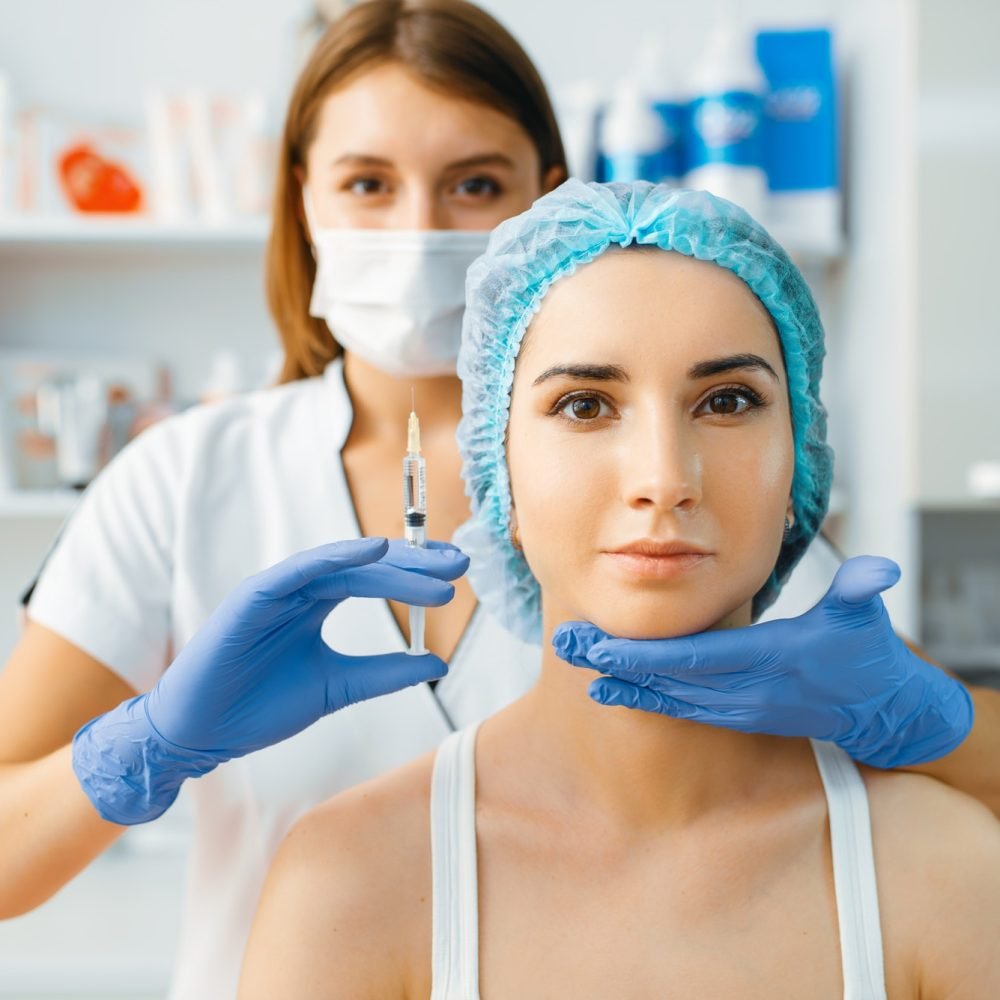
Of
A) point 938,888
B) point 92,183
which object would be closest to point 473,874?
point 938,888

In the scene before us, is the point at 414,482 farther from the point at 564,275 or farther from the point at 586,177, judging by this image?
the point at 586,177

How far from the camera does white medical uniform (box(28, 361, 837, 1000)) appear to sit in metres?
1.32

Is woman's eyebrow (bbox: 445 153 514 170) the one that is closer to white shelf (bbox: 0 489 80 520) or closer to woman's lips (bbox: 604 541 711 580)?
woman's lips (bbox: 604 541 711 580)

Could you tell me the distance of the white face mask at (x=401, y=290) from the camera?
4.37 feet

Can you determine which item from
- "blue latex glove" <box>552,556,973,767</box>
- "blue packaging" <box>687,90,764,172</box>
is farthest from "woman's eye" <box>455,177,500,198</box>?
"blue packaging" <box>687,90,764,172</box>

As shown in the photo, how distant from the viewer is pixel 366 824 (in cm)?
106

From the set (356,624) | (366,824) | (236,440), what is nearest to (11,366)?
(236,440)

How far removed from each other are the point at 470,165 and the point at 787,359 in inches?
19.4

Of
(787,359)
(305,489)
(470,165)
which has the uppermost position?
(470,165)

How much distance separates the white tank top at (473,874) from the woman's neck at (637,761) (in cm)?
4

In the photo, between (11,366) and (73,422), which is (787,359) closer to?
(73,422)

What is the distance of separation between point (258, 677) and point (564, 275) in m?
0.45

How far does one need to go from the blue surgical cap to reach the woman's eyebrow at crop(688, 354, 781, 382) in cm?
6

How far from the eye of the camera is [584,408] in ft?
3.21
